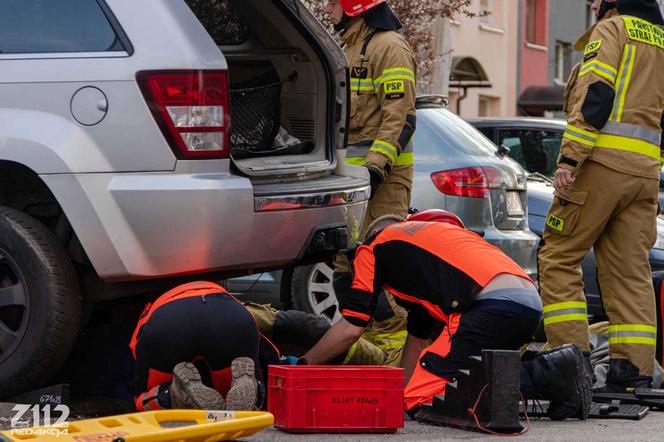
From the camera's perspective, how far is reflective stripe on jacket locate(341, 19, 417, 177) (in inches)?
302

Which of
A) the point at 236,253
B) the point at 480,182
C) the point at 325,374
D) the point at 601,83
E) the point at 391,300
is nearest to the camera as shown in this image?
the point at 325,374

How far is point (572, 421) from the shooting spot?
607cm

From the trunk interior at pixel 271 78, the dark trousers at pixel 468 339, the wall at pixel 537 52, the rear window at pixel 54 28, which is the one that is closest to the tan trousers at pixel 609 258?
the dark trousers at pixel 468 339

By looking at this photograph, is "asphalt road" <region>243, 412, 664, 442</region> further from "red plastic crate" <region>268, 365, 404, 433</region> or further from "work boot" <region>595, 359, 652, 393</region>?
"work boot" <region>595, 359, 652, 393</region>

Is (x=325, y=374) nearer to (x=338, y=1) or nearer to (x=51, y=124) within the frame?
(x=51, y=124)

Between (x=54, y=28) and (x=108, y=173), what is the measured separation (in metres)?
0.66

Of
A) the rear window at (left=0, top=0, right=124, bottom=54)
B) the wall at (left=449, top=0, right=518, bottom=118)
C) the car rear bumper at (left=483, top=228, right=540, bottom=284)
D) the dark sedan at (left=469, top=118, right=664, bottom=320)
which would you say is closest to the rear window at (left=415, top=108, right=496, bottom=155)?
the car rear bumper at (left=483, top=228, right=540, bottom=284)

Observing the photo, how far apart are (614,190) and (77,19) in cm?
252

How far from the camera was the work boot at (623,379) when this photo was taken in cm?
682

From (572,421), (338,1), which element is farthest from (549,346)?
(338,1)

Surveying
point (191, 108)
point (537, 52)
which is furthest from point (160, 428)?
point (537, 52)

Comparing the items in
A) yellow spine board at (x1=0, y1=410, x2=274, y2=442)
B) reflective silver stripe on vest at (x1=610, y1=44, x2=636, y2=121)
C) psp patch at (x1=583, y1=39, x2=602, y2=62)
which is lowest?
yellow spine board at (x1=0, y1=410, x2=274, y2=442)

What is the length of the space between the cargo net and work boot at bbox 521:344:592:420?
161 cm

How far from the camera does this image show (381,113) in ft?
25.6
